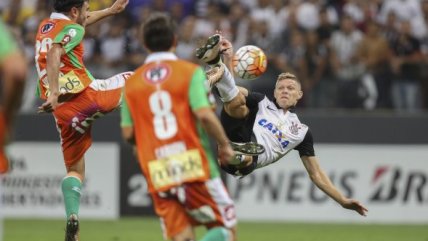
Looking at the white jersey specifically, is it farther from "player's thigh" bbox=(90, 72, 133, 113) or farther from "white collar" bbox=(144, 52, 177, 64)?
"white collar" bbox=(144, 52, 177, 64)

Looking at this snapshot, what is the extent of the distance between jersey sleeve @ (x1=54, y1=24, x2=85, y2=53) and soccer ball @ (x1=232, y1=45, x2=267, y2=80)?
176cm

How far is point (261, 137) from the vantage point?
11.6 metres

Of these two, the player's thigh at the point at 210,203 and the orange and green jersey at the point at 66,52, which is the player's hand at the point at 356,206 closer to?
the player's thigh at the point at 210,203

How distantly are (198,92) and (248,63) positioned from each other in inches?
138

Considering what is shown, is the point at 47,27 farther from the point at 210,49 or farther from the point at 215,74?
the point at 210,49

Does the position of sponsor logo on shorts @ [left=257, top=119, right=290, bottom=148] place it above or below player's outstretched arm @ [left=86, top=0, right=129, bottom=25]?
below

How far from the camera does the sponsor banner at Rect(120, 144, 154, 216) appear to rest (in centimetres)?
1847

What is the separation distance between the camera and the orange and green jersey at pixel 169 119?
7754 millimetres

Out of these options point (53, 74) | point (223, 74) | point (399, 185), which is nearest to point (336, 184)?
point (399, 185)

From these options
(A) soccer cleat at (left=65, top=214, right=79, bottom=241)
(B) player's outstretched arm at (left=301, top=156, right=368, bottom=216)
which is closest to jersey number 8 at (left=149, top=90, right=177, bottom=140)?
(B) player's outstretched arm at (left=301, top=156, right=368, bottom=216)

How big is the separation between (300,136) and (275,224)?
622 cm

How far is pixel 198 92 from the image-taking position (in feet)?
25.3

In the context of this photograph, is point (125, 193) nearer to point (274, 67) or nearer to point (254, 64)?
point (274, 67)

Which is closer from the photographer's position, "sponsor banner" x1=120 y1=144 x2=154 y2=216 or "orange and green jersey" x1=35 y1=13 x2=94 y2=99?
"orange and green jersey" x1=35 y1=13 x2=94 y2=99
